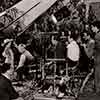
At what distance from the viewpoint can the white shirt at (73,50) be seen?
3250 mm

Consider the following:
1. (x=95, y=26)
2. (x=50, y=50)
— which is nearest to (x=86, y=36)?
(x=95, y=26)

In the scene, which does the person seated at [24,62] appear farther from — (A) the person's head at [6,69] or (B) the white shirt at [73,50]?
(B) the white shirt at [73,50]

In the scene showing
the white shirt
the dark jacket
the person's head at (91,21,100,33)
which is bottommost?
the dark jacket

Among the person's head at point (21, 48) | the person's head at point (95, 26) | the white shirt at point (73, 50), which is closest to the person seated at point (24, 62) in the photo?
the person's head at point (21, 48)

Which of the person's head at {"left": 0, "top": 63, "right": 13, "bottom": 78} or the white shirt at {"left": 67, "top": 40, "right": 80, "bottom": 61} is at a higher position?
the white shirt at {"left": 67, "top": 40, "right": 80, "bottom": 61}

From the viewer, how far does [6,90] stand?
3299mm

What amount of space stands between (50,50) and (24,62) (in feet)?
1.01

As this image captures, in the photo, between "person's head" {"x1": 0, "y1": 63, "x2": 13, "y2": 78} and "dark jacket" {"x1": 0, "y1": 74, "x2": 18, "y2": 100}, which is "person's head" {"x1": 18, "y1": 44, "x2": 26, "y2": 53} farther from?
"dark jacket" {"x1": 0, "y1": 74, "x2": 18, "y2": 100}

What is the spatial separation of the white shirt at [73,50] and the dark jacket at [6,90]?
71 cm

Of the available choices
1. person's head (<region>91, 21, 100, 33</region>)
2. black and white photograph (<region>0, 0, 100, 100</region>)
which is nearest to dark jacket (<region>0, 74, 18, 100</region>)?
black and white photograph (<region>0, 0, 100, 100</region>)

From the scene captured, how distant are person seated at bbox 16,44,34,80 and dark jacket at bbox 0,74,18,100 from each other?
15cm

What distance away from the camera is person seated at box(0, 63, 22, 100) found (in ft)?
10.8

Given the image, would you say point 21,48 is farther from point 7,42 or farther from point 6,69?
point 6,69

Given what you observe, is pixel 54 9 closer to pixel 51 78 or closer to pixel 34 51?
pixel 34 51
